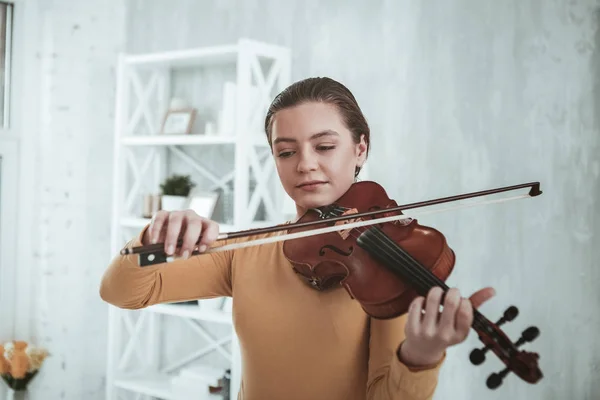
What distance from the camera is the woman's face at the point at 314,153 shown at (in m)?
1.12

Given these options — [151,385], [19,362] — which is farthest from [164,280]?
[19,362]

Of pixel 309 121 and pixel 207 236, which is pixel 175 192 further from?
pixel 207 236

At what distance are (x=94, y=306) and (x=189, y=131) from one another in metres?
1.09

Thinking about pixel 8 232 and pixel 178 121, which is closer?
pixel 178 121

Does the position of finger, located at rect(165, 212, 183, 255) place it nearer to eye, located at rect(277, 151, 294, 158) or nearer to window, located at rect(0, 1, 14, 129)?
eye, located at rect(277, 151, 294, 158)

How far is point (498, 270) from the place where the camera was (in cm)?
215

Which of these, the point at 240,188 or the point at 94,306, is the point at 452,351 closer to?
the point at 240,188

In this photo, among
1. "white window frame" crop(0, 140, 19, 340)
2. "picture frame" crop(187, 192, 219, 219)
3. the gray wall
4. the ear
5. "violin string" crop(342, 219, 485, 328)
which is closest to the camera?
"violin string" crop(342, 219, 485, 328)

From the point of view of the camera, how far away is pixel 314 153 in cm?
112

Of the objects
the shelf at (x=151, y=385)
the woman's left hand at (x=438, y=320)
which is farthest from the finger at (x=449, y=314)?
the shelf at (x=151, y=385)

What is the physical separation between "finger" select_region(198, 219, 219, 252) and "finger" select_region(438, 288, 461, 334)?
1.08ft

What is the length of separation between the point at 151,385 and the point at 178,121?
3.80 ft

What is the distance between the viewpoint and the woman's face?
3.67 ft

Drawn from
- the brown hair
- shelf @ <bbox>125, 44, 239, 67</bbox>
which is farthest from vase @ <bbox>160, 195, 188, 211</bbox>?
the brown hair
